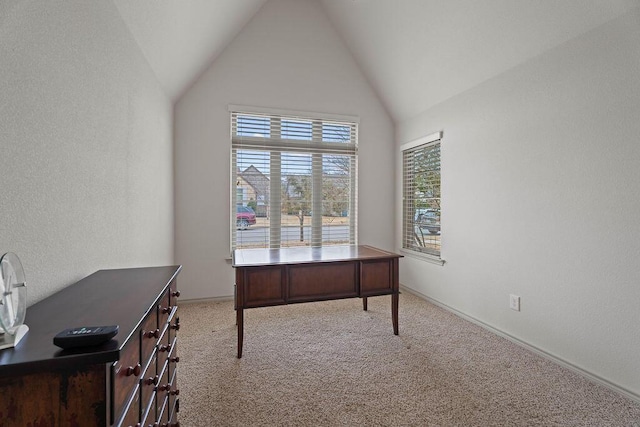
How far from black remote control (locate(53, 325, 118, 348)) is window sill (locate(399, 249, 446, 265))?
132 inches

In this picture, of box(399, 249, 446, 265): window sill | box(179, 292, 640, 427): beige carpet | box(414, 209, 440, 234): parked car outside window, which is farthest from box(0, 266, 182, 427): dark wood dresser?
box(414, 209, 440, 234): parked car outside window

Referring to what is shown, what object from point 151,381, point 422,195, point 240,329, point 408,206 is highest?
point 422,195

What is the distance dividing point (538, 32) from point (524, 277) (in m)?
1.92

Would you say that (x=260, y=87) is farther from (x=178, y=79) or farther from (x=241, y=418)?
(x=241, y=418)

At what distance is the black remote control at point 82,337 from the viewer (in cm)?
68

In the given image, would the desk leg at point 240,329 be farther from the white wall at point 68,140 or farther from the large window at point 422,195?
the large window at point 422,195

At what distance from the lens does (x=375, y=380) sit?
6.70 ft

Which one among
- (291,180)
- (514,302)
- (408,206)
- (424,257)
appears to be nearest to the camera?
(514,302)

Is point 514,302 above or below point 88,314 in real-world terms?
below

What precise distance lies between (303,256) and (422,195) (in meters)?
1.98

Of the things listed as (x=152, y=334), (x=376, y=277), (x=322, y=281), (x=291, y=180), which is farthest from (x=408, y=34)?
(x=152, y=334)

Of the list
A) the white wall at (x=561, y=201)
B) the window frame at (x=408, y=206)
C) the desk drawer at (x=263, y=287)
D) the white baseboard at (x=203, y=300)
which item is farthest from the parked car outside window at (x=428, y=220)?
the white baseboard at (x=203, y=300)

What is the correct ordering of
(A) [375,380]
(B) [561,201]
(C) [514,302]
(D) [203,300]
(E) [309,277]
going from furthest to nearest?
(D) [203,300]
(C) [514,302]
(E) [309,277]
(B) [561,201]
(A) [375,380]

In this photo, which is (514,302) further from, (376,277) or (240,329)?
(240,329)
